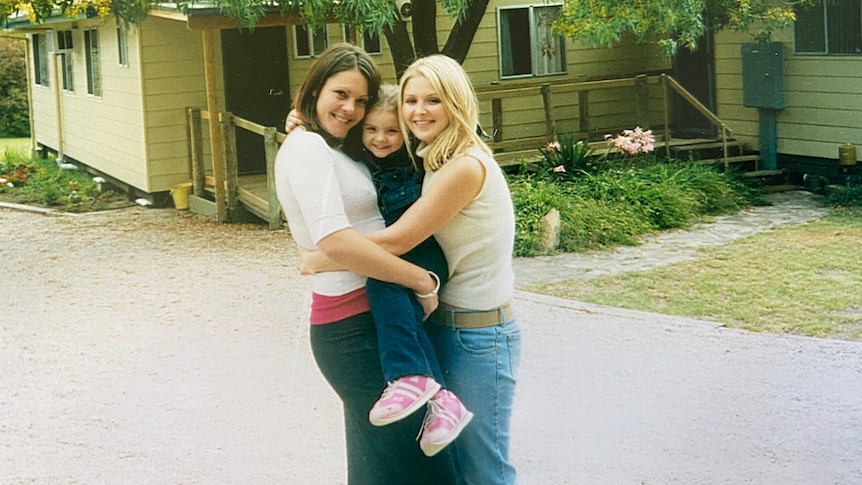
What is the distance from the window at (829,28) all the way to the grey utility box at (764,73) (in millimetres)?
344

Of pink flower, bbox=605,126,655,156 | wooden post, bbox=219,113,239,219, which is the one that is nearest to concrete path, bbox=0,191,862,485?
wooden post, bbox=219,113,239,219

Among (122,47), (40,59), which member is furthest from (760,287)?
(40,59)

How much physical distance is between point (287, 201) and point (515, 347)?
77 cm

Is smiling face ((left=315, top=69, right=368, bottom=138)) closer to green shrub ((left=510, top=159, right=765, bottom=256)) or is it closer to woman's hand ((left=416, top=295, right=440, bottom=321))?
woman's hand ((left=416, top=295, right=440, bottom=321))

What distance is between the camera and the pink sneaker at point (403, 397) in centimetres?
305

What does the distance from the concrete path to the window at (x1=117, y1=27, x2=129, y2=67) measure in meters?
6.35

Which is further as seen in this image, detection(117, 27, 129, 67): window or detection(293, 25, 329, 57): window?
detection(293, 25, 329, 57): window

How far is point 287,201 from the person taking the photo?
3168 mm

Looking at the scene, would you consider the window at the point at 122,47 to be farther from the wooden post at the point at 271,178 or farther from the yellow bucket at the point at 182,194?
the wooden post at the point at 271,178

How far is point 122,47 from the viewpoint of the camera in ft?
52.3

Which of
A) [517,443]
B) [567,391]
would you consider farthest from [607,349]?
[517,443]

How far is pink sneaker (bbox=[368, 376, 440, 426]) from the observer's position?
3051 millimetres

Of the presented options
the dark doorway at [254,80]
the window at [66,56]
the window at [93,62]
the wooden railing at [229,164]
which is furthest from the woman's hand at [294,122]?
the window at [66,56]

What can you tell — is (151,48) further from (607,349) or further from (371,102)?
(371,102)
